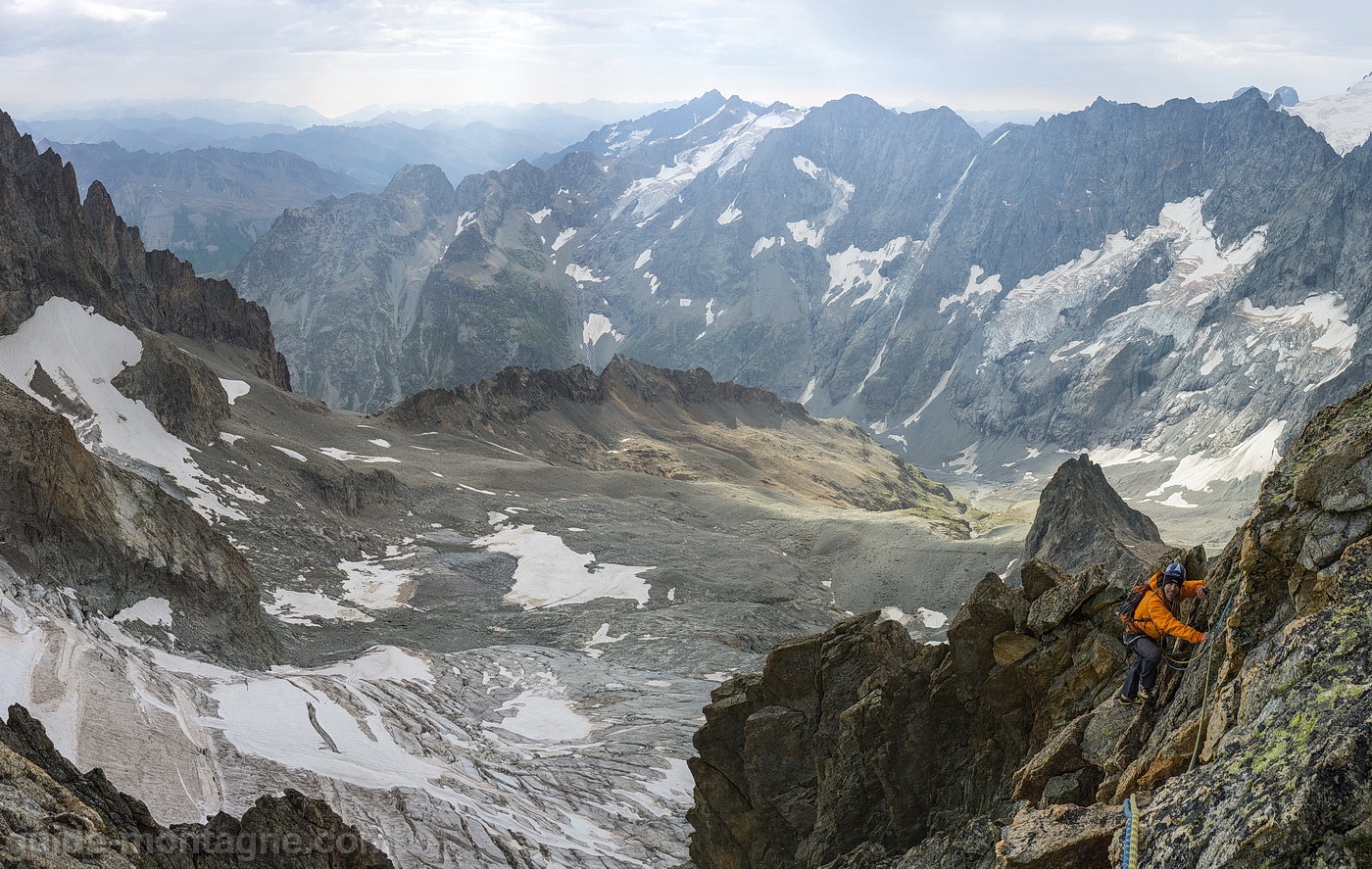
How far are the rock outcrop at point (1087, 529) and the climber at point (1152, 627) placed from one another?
207ft

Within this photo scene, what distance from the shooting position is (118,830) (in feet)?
69.9

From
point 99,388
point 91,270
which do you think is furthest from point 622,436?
point 99,388


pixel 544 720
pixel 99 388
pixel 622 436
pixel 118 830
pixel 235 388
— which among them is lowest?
pixel 622 436

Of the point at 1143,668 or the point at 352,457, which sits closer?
the point at 1143,668

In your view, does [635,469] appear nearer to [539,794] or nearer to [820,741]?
[539,794]

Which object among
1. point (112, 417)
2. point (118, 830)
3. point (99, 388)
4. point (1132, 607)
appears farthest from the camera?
point (99, 388)

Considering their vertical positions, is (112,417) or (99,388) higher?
(99,388)

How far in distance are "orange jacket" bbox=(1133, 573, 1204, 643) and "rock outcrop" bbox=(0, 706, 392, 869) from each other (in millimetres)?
20712

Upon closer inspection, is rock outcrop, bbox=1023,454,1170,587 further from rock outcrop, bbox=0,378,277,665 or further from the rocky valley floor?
rock outcrop, bbox=0,378,277,665

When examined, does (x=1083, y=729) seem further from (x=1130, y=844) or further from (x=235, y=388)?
(x=235, y=388)

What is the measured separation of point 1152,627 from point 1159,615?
0.94 feet

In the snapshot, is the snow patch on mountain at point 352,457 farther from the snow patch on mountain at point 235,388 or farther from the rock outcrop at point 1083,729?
the rock outcrop at point 1083,729

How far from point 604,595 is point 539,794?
42495 mm

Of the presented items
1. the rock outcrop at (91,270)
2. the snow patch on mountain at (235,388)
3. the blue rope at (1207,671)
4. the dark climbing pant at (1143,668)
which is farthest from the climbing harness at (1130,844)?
the snow patch on mountain at (235,388)
